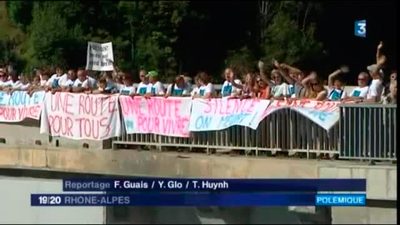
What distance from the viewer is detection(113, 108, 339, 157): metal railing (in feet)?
41.8

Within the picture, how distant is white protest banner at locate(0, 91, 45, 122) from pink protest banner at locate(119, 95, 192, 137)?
189cm

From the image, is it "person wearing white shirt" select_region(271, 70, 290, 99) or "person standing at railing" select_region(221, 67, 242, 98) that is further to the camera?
"person standing at railing" select_region(221, 67, 242, 98)

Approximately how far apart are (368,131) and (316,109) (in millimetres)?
962

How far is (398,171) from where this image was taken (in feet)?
34.6

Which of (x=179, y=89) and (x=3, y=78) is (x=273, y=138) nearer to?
(x=179, y=89)

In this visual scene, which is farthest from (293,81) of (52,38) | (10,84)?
(52,38)

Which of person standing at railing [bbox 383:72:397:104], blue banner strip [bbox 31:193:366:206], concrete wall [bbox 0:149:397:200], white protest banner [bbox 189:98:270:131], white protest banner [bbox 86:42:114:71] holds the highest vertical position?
white protest banner [bbox 86:42:114:71]

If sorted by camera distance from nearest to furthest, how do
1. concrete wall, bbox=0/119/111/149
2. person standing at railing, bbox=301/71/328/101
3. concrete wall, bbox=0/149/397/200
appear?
1. concrete wall, bbox=0/149/397/200
2. person standing at railing, bbox=301/71/328/101
3. concrete wall, bbox=0/119/111/149

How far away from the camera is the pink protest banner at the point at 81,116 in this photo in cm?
1480

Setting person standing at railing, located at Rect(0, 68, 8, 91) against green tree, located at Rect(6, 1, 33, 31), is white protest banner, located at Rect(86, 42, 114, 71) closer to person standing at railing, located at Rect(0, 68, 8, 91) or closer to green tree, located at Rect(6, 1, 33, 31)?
person standing at railing, located at Rect(0, 68, 8, 91)

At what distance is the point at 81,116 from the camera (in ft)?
49.5

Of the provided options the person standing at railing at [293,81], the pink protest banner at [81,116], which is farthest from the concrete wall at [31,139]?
the person standing at railing at [293,81]

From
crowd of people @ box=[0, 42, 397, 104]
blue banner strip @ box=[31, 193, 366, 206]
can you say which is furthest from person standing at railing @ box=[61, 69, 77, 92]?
blue banner strip @ box=[31, 193, 366, 206]

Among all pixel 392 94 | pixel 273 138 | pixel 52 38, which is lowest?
pixel 273 138
